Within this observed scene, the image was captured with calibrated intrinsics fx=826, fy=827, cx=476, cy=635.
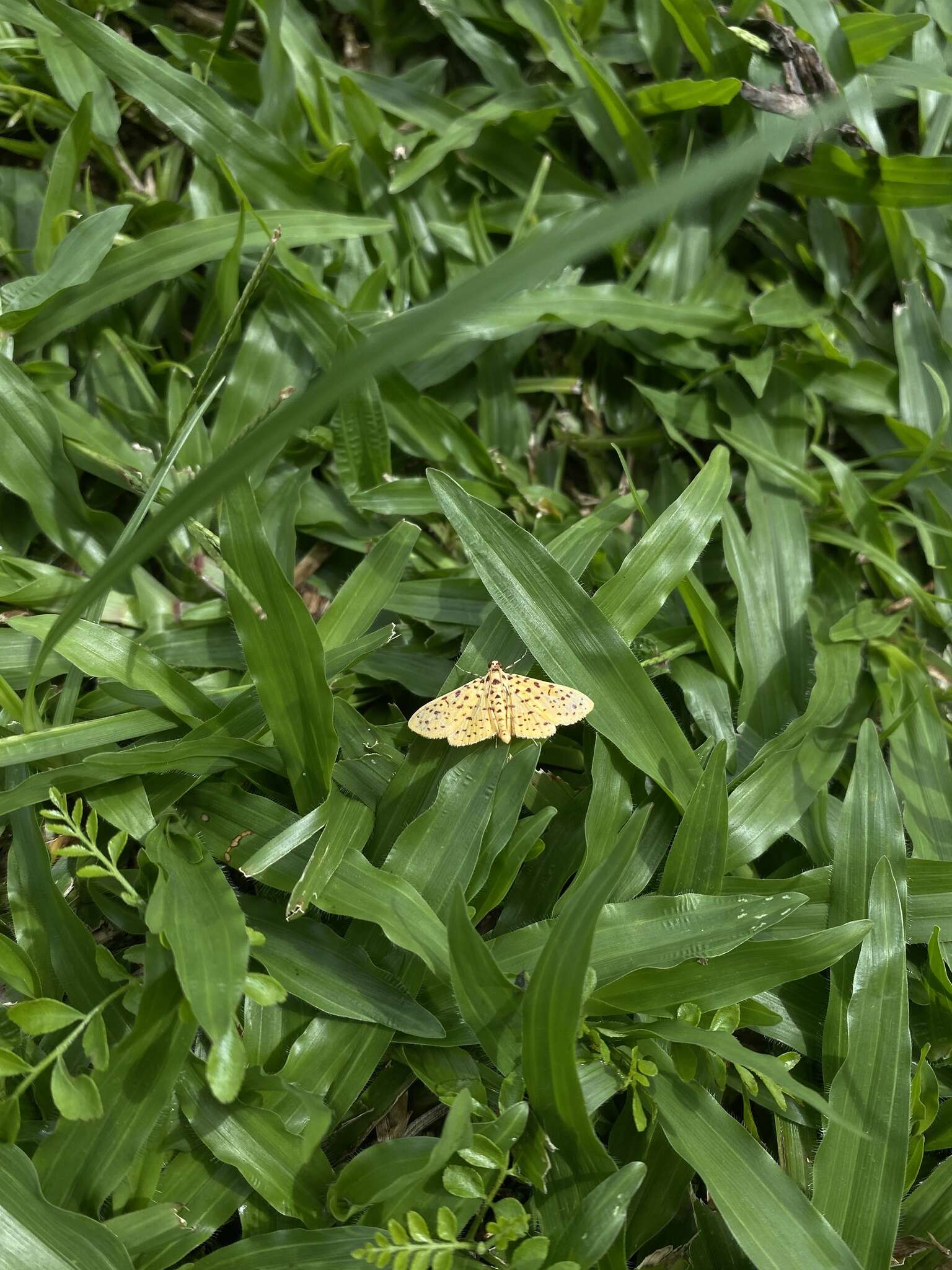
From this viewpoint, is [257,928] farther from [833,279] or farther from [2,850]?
[833,279]

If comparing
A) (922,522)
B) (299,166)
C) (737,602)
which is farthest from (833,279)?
(299,166)

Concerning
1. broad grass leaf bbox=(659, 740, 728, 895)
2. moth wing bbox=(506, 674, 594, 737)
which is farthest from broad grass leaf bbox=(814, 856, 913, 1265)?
moth wing bbox=(506, 674, 594, 737)

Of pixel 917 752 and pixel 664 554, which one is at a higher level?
pixel 664 554

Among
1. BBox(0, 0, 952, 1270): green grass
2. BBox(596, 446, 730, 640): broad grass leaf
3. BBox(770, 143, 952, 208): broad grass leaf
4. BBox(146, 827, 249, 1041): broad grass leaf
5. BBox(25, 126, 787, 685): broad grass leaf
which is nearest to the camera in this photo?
BBox(25, 126, 787, 685): broad grass leaf

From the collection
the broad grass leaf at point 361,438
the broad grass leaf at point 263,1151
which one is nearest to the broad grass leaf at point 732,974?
the broad grass leaf at point 263,1151

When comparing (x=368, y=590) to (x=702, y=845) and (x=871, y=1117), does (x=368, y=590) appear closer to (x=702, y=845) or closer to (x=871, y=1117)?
(x=702, y=845)

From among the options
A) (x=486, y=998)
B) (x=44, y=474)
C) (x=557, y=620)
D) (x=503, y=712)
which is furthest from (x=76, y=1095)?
(x=44, y=474)

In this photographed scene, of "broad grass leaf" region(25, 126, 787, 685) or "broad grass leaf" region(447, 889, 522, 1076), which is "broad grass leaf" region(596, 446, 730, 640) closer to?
"broad grass leaf" region(447, 889, 522, 1076)
